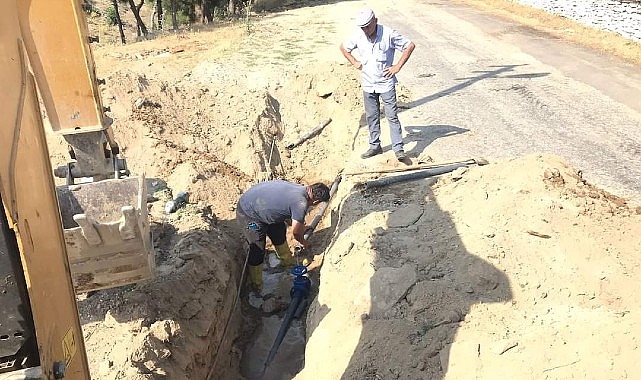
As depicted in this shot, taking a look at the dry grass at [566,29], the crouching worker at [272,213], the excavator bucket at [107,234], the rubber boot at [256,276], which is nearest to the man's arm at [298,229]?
the crouching worker at [272,213]

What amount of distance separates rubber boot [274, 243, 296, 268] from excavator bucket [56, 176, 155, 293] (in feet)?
10.6

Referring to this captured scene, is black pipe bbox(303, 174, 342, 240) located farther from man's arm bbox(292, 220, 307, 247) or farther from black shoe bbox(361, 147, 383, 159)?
man's arm bbox(292, 220, 307, 247)

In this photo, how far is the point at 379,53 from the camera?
824 centimetres

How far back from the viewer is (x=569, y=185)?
6863mm

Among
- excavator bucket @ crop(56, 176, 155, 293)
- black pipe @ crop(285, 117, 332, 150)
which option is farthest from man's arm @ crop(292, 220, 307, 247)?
black pipe @ crop(285, 117, 332, 150)

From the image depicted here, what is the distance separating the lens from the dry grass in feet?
48.5

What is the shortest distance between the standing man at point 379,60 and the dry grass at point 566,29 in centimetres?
833

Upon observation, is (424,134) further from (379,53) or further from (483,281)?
(483,281)

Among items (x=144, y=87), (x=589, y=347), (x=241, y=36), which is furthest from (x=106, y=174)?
(x=241, y=36)

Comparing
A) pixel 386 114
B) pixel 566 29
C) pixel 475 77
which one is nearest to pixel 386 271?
pixel 386 114

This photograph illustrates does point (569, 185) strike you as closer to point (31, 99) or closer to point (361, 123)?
point (361, 123)

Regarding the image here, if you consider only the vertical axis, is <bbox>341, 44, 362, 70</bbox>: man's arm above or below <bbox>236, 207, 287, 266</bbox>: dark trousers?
above

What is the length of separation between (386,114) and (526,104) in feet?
12.7

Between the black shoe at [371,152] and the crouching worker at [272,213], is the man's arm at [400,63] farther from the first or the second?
the crouching worker at [272,213]
